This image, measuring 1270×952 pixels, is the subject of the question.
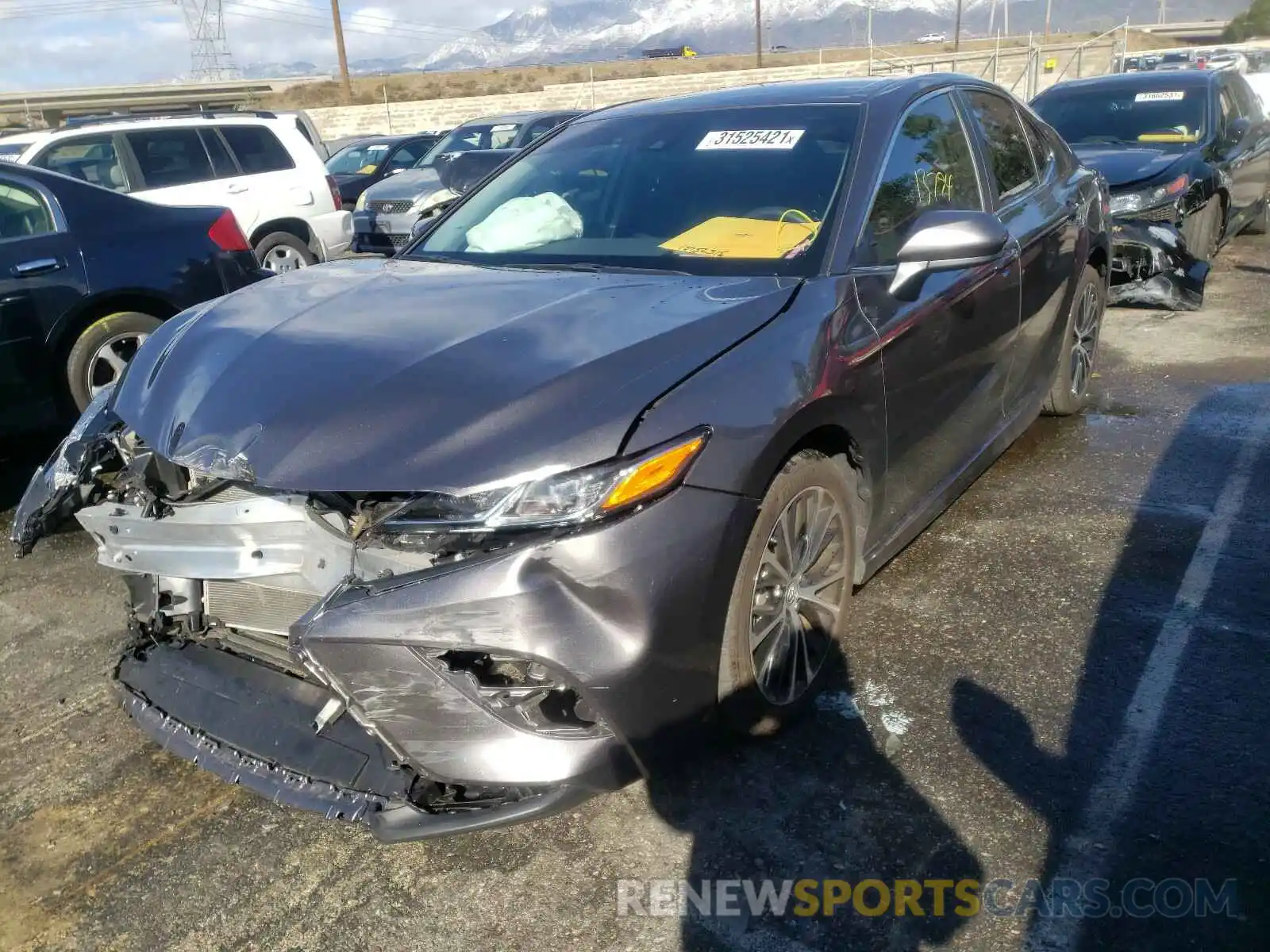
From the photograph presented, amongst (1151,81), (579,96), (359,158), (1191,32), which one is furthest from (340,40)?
(1191,32)

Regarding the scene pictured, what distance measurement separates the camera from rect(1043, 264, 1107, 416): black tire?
194 inches

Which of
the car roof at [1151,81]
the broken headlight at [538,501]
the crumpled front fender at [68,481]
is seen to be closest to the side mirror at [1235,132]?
the car roof at [1151,81]

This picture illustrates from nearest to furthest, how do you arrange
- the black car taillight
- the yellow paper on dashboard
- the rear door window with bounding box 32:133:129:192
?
1. the yellow paper on dashboard
2. the black car taillight
3. the rear door window with bounding box 32:133:129:192

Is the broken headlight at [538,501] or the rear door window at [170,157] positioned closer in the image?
the broken headlight at [538,501]

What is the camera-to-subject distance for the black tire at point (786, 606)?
2.49 meters

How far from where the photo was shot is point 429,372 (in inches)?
95.8

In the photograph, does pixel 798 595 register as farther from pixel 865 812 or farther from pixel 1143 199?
pixel 1143 199

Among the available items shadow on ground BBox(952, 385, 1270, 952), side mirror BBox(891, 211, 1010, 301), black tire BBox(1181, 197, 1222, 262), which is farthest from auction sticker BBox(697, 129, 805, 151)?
black tire BBox(1181, 197, 1222, 262)

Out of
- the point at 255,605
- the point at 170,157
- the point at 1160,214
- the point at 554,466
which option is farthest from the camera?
the point at 170,157

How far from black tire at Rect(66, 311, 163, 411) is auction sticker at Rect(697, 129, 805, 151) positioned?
10.5ft

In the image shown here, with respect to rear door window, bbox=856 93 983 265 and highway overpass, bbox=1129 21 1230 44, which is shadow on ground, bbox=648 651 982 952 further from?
highway overpass, bbox=1129 21 1230 44

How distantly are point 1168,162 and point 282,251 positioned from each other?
7.61 metres

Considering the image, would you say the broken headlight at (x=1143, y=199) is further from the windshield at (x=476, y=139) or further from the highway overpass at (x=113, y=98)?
the highway overpass at (x=113, y=98)

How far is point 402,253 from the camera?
3781 mm
